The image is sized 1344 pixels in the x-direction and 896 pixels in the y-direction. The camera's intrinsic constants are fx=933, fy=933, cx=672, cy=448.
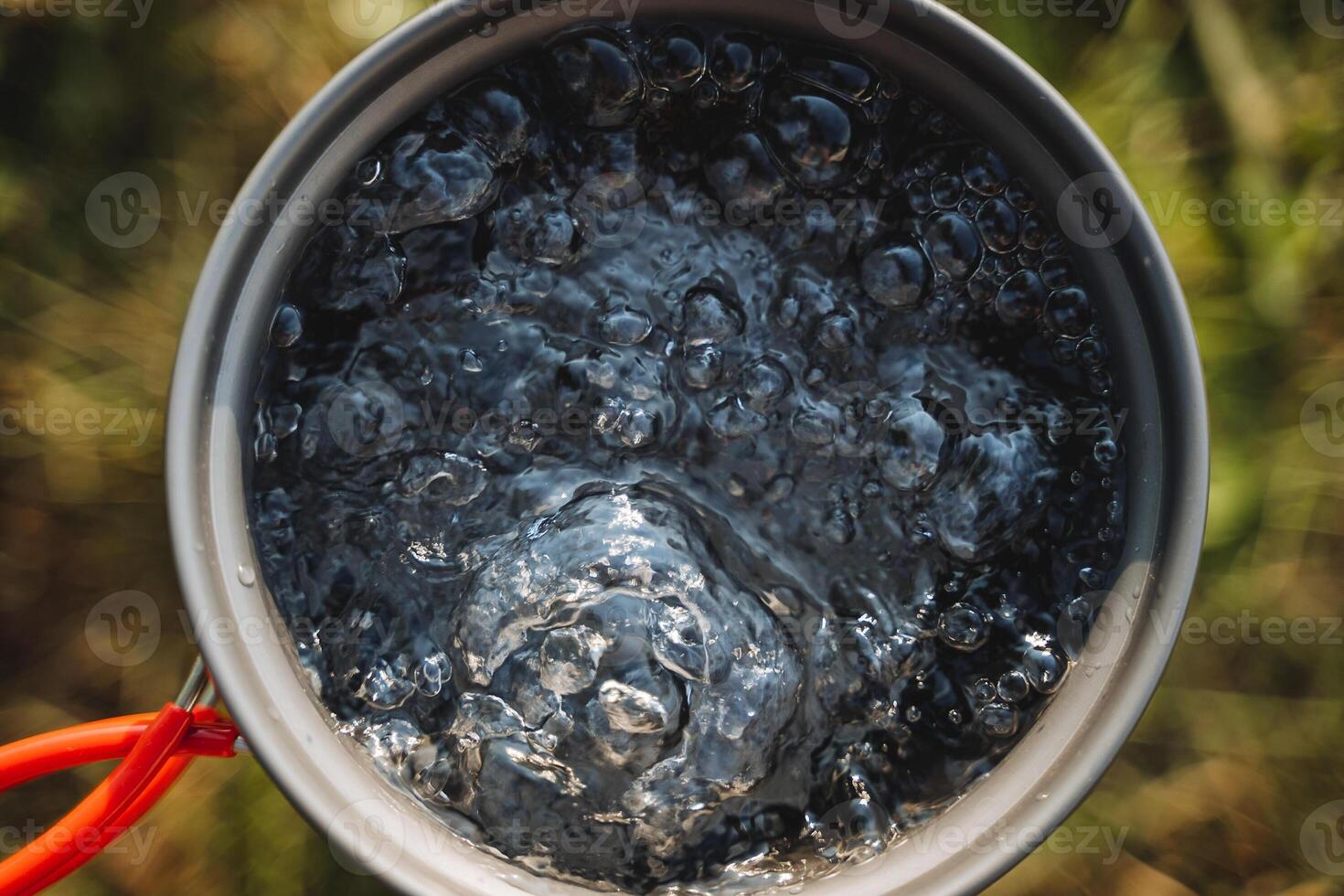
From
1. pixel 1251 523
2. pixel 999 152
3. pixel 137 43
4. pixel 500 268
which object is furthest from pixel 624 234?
pixel 1251 523

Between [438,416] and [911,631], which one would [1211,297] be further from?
[438,416]
